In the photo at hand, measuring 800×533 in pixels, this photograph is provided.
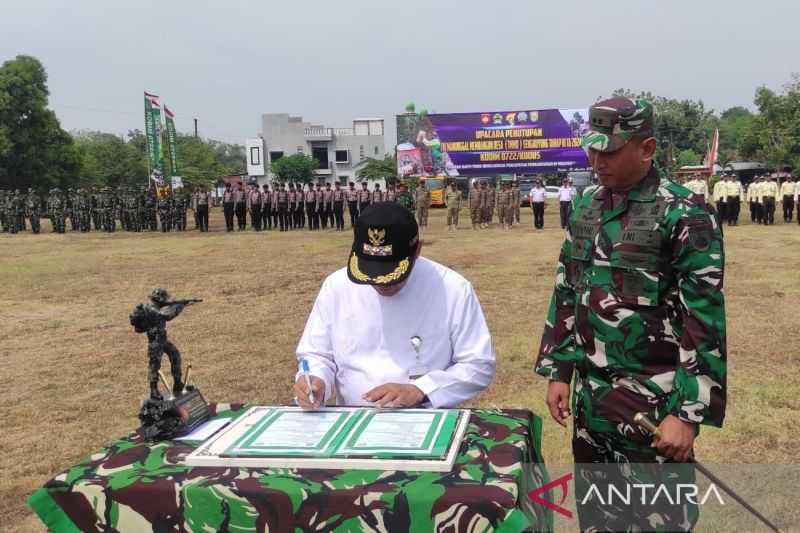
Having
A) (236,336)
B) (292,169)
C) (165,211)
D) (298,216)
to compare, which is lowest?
(236,336)

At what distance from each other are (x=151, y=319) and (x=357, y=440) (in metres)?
0.69

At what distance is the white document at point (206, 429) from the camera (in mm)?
1925

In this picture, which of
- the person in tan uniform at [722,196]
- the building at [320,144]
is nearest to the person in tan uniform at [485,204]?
the person in tan uniform at [722,196]

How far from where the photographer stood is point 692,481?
2.04 metres

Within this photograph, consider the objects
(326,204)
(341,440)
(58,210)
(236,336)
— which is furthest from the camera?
(58,210)

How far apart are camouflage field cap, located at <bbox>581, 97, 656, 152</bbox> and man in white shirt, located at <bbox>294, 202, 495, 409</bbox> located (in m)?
0.64

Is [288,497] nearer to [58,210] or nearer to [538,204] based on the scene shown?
[538,204]

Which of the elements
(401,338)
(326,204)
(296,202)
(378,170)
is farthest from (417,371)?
(378,170)

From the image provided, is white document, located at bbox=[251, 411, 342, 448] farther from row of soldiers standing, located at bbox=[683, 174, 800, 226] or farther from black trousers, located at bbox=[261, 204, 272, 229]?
black trousers, located at bbox=[261, 204, 272, 229]

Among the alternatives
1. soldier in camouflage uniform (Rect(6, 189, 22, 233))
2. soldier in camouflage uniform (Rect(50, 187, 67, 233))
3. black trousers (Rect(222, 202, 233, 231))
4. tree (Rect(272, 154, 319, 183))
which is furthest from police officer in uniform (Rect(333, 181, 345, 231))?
tree (Rect(272, 154, 319, 183))

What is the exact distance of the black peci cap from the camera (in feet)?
7.25

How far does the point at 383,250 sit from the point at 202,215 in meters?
20.6

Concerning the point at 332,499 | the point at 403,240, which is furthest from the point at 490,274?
the point at 332,499

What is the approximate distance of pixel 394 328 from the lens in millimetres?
2322
